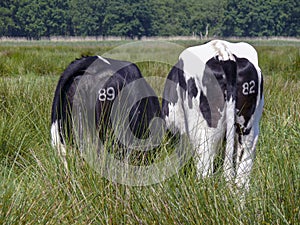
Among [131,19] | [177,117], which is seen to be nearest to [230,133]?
[177,117]

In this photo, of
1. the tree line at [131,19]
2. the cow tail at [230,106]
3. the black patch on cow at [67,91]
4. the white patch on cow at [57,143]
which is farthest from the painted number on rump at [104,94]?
the tree line at [131,19]

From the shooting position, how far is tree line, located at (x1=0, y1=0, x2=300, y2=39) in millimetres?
71250

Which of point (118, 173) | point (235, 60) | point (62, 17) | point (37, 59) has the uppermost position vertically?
point (235, 60)

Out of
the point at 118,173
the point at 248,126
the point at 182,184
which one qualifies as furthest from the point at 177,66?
the point at 182,184

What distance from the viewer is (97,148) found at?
3145mm

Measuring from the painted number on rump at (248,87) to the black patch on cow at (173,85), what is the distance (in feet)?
1.30

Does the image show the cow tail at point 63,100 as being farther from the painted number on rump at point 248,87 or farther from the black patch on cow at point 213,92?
the painted number on rump at point 248,87

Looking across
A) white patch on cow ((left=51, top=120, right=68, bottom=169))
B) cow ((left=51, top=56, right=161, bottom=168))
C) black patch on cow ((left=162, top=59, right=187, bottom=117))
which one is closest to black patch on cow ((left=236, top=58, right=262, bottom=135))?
black patch on cow ((left=162, top=59, right=187, bottom=117))

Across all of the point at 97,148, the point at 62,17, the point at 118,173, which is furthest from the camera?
the point at 62,17

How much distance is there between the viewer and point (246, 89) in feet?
10.5

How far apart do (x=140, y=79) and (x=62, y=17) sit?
74.7 meters

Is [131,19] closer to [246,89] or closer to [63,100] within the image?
[63,100]

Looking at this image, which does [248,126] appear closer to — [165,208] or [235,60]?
[235,60]

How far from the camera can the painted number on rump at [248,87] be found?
10.5 feet
